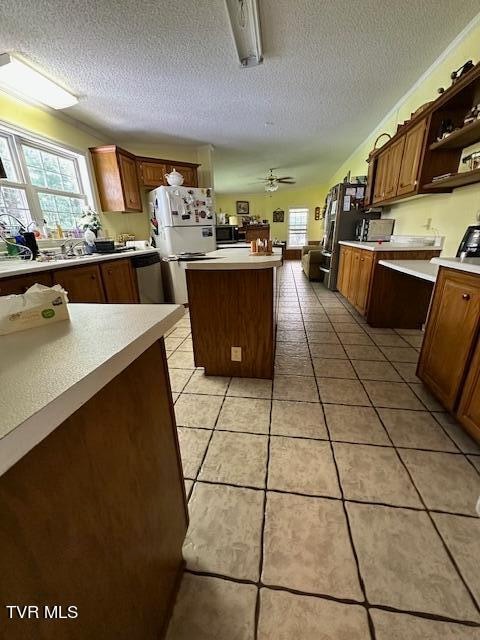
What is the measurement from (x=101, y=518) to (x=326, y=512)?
38.1 inches

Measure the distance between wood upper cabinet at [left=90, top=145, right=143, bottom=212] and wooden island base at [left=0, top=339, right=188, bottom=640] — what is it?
12.6 feet

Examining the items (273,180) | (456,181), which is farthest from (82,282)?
(273,180)

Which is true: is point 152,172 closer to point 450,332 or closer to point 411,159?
point 411,159

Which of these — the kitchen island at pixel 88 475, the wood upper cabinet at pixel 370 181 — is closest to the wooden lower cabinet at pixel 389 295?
the wood upper cabinet at pixel 370 181

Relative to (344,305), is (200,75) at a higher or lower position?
higher

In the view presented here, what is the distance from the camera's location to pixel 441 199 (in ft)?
8.11

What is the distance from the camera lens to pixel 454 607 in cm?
80

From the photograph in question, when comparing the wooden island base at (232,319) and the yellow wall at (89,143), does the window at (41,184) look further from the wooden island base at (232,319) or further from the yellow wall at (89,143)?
the wooden island base at (232,319)

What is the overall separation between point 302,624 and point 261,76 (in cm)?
383

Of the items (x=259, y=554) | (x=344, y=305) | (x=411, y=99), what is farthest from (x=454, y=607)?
(x=411, y=99)

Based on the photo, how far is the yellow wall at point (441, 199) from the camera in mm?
2055

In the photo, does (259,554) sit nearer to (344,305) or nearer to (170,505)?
(170,505)

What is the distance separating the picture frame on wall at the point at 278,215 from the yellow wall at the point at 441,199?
239 inches

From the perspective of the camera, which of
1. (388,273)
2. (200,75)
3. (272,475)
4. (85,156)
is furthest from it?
(85,156)
